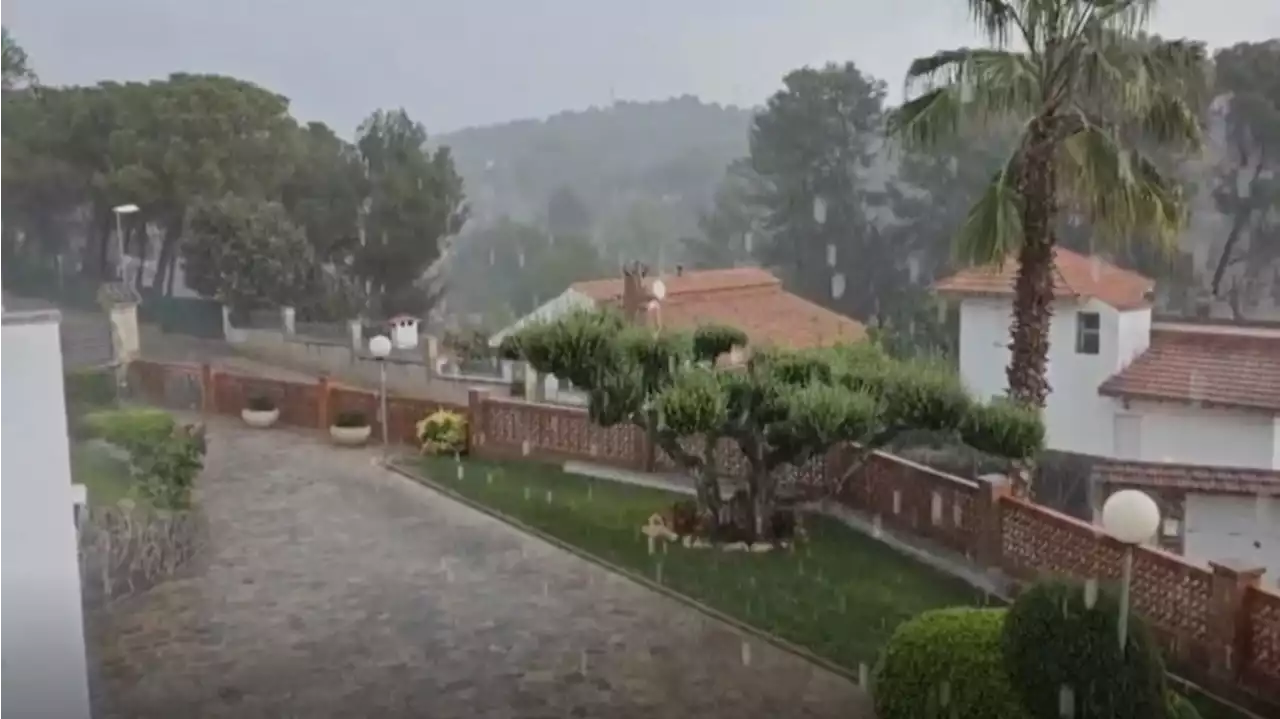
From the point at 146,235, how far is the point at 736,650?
1.77 meters

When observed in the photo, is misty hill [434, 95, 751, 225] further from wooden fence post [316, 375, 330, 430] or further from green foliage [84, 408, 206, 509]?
green foliage [84, 408, 206, 509]

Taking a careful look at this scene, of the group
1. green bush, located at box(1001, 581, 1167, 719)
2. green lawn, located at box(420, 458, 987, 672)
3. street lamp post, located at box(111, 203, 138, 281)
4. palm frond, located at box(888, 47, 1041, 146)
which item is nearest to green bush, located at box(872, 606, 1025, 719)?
green bush, located at box(1001, 581, 1167, 719)

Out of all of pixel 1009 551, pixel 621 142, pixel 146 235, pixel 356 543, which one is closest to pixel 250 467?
pixel 356 543

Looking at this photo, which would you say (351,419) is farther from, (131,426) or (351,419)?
(131,426)

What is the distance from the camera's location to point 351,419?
12.4ft

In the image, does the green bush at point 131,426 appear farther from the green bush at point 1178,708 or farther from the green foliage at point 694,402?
the green bush at point 1178,708

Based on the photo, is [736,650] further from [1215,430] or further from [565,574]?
[1215,430]

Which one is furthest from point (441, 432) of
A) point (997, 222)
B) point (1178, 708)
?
point (1178, 708)

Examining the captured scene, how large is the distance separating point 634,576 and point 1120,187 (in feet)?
5.37

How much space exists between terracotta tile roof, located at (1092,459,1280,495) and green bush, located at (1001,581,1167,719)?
0.54 meters

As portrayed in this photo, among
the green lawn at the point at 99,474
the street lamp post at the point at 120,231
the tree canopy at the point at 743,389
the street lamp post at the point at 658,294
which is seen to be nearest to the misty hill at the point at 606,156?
the street lamp post at the point at 658,294

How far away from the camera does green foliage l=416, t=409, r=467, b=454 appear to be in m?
3.84

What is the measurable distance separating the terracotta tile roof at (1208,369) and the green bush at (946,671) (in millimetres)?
650

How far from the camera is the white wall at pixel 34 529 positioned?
2.59 m
